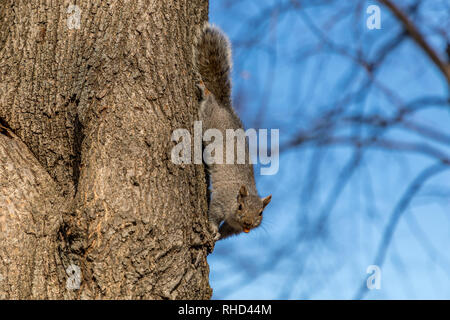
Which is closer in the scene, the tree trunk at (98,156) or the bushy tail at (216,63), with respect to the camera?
→ the tree trunk at (98,156)

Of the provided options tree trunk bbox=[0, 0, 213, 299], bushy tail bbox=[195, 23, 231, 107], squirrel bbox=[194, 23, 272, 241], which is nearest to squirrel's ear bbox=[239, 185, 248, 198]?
squirrel bbox=[194, 23, 272, 241]

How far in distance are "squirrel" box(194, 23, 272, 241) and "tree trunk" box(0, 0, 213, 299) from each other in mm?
633

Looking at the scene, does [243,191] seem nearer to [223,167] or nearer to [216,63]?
[223,167]

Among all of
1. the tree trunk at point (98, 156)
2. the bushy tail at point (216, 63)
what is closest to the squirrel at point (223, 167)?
the bushy tail at point (216, 63)

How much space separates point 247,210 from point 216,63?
1014 mm

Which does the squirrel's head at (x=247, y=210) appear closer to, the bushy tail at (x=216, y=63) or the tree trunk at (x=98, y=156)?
the bushy tail at (x=216, y=63)

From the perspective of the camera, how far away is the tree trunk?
183cm

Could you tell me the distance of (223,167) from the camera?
327 cm

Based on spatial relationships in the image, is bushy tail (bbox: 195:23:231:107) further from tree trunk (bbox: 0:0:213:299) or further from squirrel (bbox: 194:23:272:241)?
tree trunk (bbox: 0:0:213:299)

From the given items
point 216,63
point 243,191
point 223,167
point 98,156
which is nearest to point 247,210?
point 243,191

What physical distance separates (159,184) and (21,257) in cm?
61

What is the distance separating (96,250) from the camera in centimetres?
180

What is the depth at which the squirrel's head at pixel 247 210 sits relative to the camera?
3.35m

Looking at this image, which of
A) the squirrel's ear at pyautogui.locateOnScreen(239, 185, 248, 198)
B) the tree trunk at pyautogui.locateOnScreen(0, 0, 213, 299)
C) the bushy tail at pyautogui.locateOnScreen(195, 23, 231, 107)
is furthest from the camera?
the squirrel's ear at pyautogui.locateOnScreen(239, 185, 248, 198)
